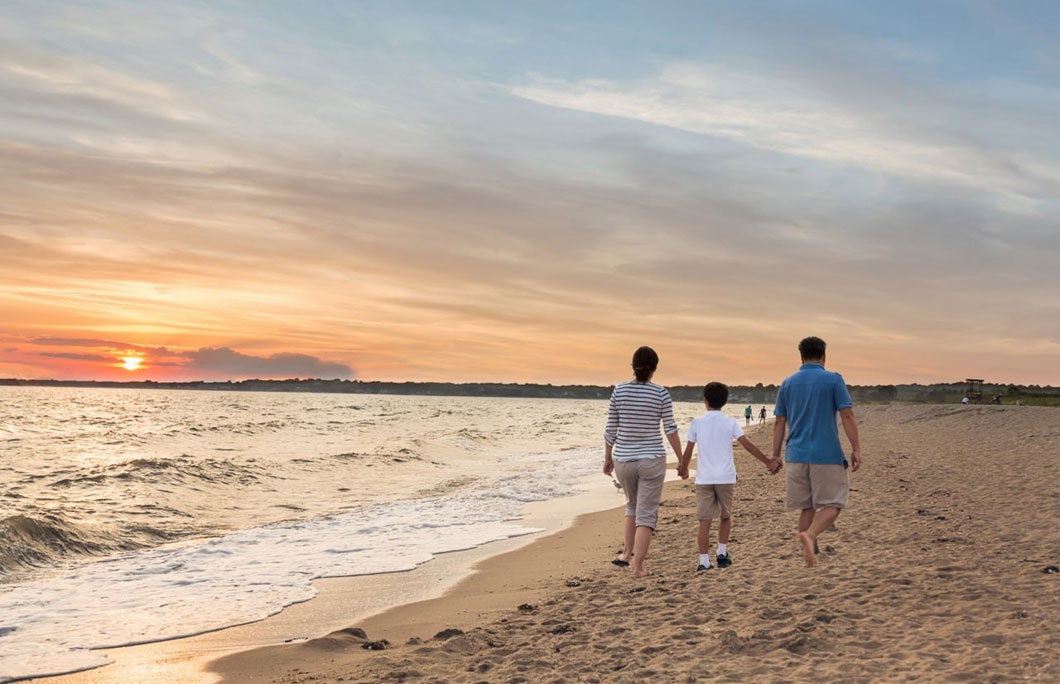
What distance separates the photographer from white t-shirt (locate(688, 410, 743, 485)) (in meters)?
8.10

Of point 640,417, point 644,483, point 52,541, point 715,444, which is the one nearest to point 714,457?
point 715,444

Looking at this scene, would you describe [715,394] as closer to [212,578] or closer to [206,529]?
[212,578]

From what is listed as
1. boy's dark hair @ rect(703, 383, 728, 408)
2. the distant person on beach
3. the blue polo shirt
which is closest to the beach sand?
the distant person on beach

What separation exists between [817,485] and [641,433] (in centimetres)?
172

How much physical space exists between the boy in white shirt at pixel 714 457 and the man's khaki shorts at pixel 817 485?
0.76 ft

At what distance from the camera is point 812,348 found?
26.8ft

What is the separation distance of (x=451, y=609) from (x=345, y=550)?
4594 millimetres

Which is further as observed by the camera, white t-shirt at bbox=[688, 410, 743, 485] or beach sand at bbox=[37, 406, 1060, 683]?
white t-shirt at bbox=[688, 410, 743, 485]

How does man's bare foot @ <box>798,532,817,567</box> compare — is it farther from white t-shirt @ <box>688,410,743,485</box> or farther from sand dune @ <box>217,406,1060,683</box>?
white t-shirt @ <box>688,410,743,485</box>

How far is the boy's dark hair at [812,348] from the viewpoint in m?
8.16

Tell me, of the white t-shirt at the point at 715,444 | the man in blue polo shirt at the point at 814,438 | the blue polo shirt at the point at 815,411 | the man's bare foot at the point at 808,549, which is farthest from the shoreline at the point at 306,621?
the blue polo shirt at the point at 815,411

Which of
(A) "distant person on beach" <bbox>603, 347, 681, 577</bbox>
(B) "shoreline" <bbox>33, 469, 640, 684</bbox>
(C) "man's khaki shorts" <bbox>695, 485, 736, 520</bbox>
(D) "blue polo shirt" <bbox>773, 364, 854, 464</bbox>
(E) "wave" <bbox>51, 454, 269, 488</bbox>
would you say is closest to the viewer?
(B) "shoreline" <bbox>33, 469, 640, 684</bbox>

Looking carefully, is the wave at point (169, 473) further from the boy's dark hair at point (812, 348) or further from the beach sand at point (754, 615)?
the boy's dark hair at point (812, 348)

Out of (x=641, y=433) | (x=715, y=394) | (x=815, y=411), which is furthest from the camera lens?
(x=715, y=394)
